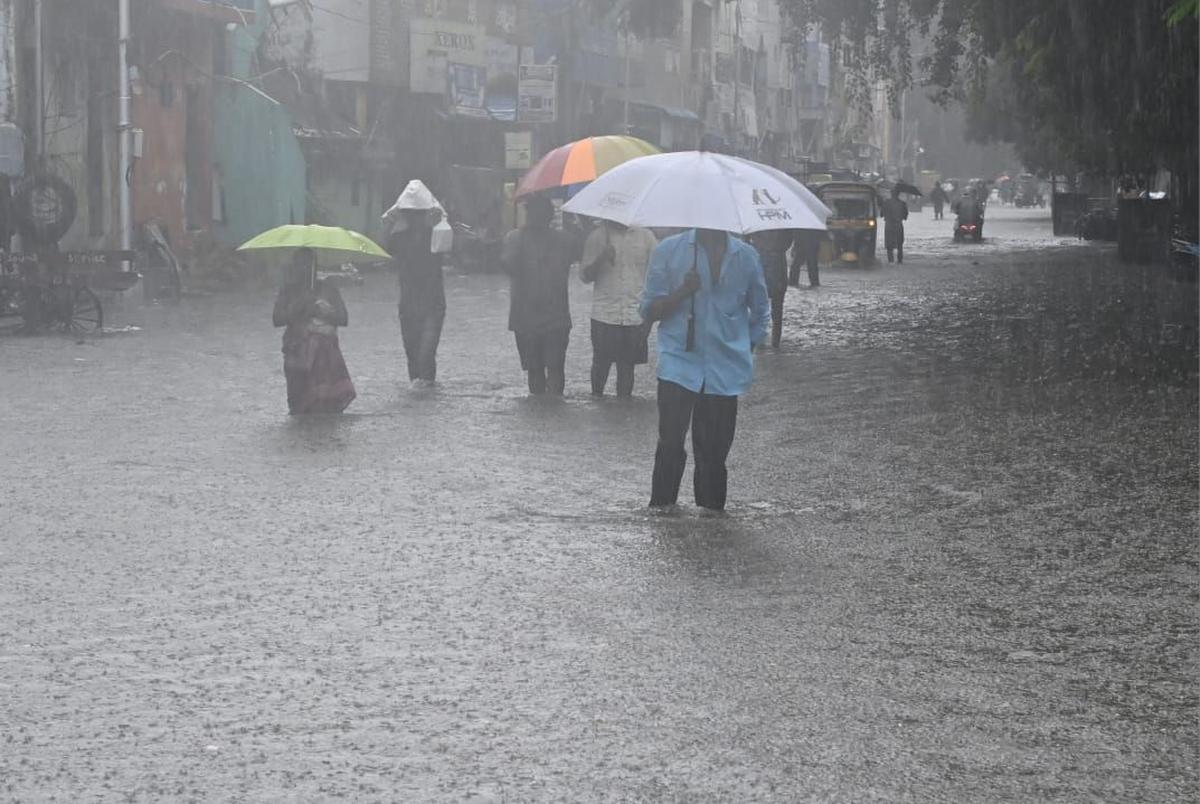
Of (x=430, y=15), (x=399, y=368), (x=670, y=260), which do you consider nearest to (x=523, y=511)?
(x=670, y=260)

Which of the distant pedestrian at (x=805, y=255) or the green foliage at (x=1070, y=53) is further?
the distant pedestrian at (x=805, y=255)

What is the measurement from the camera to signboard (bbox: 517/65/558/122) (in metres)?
49.9


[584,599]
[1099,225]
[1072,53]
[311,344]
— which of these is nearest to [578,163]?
[311,344]

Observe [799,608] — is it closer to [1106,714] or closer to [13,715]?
[1106,714]

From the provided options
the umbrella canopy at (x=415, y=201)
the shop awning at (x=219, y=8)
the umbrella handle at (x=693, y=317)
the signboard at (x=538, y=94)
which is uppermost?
the shop awning at (x=219, y=8)

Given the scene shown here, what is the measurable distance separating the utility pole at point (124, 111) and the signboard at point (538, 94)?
20315mm

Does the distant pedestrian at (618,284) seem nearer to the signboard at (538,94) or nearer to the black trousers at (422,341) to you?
the black trousers at (422,341)

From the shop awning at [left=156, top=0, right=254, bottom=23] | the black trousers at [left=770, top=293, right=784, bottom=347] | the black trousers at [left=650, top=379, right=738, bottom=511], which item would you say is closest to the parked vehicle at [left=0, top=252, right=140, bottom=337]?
the black trousers at [left=770, top=293, right=784, bottom=347]

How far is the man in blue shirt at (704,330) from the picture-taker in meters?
9.97

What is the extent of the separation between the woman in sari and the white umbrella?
13.8 ft

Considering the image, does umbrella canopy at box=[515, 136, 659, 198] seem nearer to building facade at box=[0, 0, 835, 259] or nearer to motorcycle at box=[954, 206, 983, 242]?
building facade at box=[0, 0, 835, 259]

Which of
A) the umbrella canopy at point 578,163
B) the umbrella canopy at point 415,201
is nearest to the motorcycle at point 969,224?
the umbrella canopy at point 578,163

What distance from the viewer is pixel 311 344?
47.2 ft

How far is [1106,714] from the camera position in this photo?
6.19 metres
